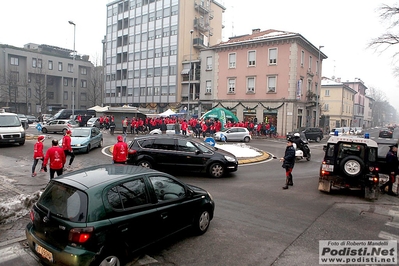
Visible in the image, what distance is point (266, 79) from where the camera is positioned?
3775 centimetres

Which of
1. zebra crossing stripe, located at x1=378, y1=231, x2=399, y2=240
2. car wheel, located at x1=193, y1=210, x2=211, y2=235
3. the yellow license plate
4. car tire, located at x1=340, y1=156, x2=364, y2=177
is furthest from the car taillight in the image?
car tire, located at x1=340, y1=156, x2=364, y2=177

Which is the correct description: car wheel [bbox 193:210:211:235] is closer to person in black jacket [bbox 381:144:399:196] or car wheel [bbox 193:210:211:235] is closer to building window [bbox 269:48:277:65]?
person in black jacket [bbox 381:144:399:196]

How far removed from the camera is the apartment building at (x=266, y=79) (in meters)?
36.1

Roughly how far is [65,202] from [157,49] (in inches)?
2017

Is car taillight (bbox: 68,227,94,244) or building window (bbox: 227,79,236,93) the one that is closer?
car taillight (bbox: 68,227,94,244)

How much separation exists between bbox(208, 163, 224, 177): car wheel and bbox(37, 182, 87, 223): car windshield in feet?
23.9

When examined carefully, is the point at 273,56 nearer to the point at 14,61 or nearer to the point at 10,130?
the point at 10,130

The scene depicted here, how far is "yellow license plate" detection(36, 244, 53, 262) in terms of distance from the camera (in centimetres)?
389

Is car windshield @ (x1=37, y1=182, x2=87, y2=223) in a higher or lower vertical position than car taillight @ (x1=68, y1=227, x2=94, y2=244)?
higher

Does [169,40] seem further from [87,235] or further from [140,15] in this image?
[87,235]

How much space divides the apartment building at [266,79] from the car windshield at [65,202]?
3414 centimetres

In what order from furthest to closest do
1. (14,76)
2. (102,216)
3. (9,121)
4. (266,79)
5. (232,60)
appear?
(14,76) < (232,60) < (266,79) < (9,121) < (102,216)

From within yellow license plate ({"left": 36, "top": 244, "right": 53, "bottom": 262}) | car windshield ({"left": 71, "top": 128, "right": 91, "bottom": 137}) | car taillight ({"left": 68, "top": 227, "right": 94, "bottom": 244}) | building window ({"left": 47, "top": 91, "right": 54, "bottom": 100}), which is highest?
building window ({"left": 47, "top": 91, "right": 54, "bottom": 100})

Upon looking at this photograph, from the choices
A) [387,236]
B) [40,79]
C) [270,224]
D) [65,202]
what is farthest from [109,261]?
[40,79]
